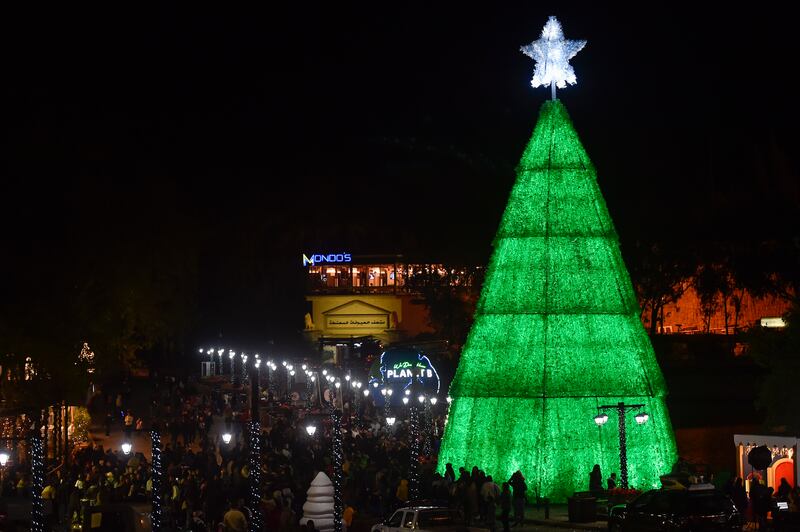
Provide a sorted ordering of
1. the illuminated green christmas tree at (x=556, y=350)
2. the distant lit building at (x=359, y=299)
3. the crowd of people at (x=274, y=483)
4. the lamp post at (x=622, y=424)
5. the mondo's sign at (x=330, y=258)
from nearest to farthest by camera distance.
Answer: the crowd of people at (x=274, y=483) < the lamp post at (x=622, y=424) < the illuminated green christmas tree at (x=556, y=350) < the distant lit building at (x=359, y=299) < the mondo's sign at (x=330, y=258)

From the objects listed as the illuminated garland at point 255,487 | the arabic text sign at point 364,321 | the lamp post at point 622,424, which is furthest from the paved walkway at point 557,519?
the arabic text sign at point 364,321

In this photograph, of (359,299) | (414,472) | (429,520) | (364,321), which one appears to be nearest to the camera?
(429,520)

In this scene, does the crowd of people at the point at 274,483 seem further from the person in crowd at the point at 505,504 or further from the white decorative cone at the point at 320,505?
the white decorative cone at the point at 320,505

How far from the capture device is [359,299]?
370ft

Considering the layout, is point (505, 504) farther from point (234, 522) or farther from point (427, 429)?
point (427, 429)

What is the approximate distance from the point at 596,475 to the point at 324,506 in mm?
6033

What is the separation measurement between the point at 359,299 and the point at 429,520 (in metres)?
91.6

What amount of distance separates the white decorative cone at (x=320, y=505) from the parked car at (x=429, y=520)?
333cm

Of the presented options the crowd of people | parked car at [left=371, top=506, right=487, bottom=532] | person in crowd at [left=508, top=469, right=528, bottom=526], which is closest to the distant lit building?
the crowd of people

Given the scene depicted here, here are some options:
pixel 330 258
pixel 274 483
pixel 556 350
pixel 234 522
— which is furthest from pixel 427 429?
pixel 330 258

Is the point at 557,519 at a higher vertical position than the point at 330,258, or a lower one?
lower

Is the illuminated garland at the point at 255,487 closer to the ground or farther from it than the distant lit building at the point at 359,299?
closer to the ground

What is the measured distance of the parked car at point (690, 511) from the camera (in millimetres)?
20719

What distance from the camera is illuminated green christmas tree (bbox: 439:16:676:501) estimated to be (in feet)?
92.8
